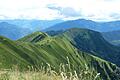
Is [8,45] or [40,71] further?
[8,45]

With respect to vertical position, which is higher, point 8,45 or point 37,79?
point 37,79

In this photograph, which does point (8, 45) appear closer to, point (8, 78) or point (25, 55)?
point (25, 55)

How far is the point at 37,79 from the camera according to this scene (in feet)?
28.0

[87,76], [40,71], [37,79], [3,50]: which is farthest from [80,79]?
[3,50]

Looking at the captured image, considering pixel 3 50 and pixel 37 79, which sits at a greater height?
pixel 37 79

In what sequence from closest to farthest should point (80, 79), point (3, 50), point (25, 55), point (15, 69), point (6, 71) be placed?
point (80, 79), point (6, 71), point (15, 69), point (3, 50), point (25, 55)

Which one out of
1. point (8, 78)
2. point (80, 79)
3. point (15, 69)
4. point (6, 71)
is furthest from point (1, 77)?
point (80, 79)

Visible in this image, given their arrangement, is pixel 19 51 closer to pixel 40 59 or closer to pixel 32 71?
pixel 40 59

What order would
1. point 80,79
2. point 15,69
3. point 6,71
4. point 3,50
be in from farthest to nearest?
1. point 3,50
2. point 15,69
3. point 6,71
4. point 80,79

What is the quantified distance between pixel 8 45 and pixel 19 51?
930 centimetres

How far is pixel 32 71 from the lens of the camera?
986 centimetres

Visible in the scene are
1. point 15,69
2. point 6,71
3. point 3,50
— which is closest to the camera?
point 6,71

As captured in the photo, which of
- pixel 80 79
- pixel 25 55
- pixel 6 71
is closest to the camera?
pixel 80 79

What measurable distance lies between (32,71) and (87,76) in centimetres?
217
